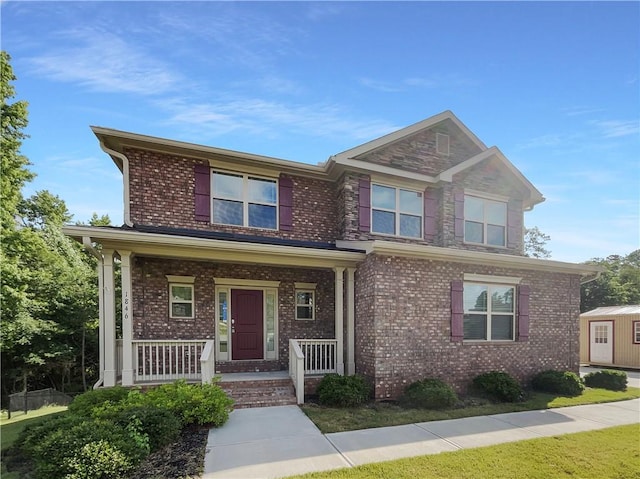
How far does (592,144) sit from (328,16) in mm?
8441

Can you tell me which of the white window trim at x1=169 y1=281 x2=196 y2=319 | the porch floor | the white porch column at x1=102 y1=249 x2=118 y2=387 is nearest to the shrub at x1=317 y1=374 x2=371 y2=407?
the porch floor

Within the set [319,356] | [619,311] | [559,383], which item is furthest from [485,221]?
[619,311]

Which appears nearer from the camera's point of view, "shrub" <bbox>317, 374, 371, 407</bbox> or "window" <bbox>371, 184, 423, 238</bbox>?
"shrub" <bbox>317, 374, 371, 407</bbox>

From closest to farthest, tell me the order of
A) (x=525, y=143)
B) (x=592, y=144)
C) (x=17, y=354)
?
(x=592, y=144), (x=525, y=143), (x=17, y=354)

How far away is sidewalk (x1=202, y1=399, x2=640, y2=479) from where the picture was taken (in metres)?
4.54

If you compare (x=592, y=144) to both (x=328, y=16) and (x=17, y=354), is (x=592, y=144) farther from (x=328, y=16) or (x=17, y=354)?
(x=17, y=354)

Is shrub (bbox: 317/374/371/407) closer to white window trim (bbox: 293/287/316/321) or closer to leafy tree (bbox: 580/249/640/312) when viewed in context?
white window trim (bbox: 293/287/316/321)

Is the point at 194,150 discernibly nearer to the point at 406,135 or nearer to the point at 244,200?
the point at 244,200

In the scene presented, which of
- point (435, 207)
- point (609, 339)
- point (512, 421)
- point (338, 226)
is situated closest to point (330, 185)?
point (338, 226)

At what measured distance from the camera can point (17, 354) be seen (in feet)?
47.1

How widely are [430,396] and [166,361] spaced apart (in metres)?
6.19

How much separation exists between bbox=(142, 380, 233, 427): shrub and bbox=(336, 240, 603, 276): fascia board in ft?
14.7

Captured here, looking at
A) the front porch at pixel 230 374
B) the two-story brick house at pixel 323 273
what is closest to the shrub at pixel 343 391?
the two-story brick house at pixel 323 273

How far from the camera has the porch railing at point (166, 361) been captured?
7.43 m
